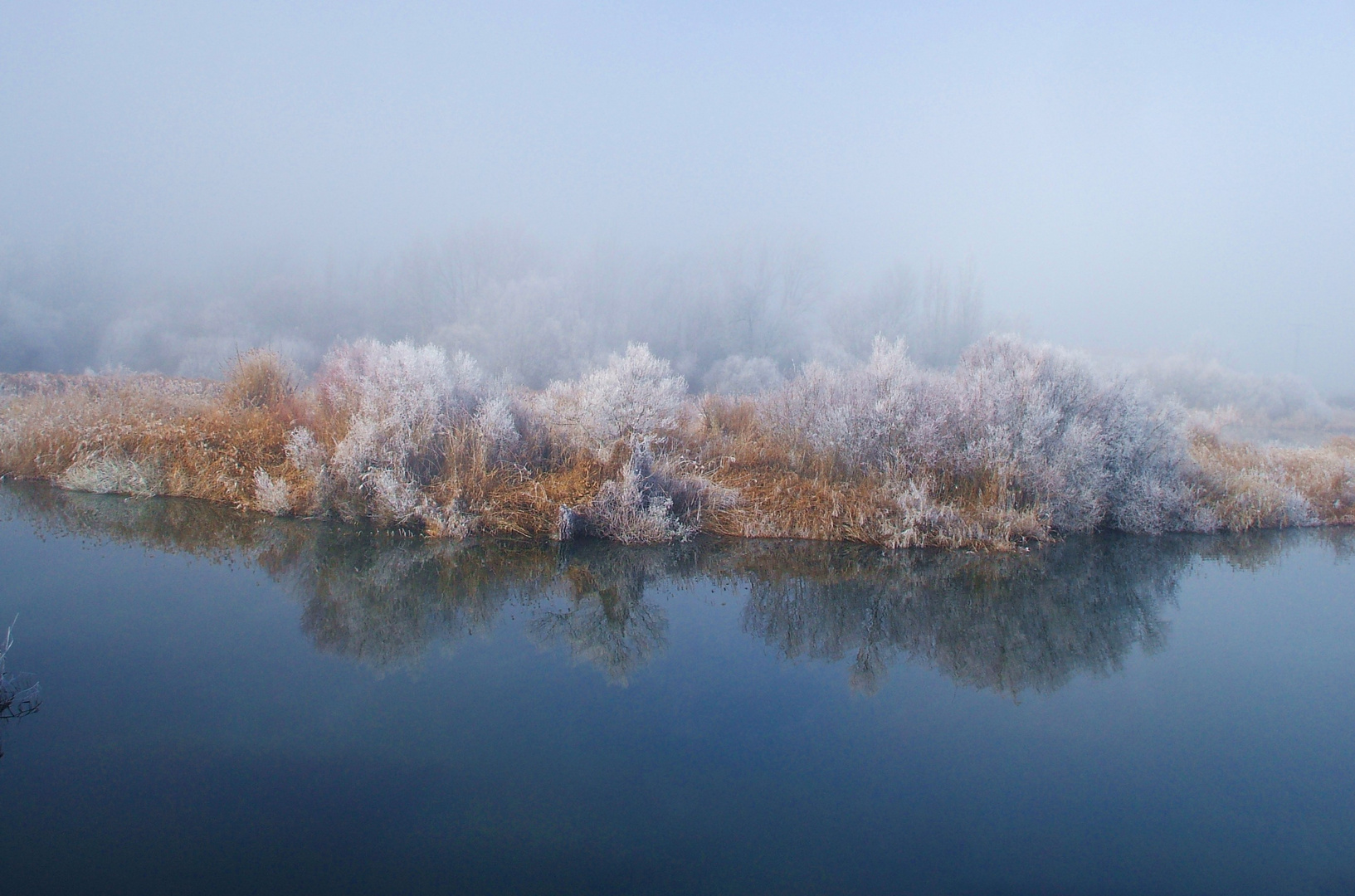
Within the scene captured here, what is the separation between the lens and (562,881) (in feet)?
12.3

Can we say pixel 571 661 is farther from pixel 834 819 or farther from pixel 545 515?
pixel 545 515

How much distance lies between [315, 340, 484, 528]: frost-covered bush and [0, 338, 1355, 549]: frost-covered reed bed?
1.2 inches

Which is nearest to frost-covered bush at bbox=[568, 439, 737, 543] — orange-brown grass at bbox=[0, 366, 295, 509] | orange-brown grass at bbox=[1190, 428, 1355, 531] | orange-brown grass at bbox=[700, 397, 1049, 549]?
orange-brown grass at bbox=[700, 397, 1049, 549]

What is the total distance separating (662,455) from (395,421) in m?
3.55

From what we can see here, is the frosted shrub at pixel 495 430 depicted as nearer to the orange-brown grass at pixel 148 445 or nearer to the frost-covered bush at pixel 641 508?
the frost-covered bush at pixel 641 508

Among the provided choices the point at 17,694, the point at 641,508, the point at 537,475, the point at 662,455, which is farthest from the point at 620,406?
the point at 17,694

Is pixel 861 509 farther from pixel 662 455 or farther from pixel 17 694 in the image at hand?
pixel 17 694

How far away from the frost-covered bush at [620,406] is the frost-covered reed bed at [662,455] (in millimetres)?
33

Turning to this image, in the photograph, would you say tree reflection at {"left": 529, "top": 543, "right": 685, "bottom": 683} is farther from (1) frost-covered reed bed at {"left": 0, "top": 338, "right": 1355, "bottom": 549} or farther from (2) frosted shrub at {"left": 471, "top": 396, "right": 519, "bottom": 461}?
(2) frosted shrub at {"left": 471, "top": 396, "right": 519, "bottom": 461}

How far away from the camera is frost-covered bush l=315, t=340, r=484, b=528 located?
9.52 meters

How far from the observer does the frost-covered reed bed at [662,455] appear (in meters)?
9.71

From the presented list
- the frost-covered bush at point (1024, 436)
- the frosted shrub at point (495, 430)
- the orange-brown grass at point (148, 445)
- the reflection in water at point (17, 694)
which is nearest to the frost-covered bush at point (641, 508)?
the frosted shrub at point (495, 430)

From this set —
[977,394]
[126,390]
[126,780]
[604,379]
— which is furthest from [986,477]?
[126,390]

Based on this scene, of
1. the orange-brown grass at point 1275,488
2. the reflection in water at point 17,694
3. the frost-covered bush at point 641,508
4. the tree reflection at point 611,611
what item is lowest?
the reflection in water at point 17,694
